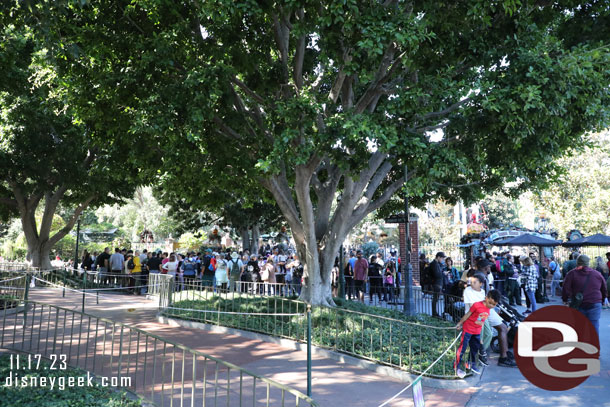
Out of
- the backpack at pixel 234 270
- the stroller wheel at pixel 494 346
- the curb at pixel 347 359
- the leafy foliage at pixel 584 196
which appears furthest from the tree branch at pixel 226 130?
the leafy foliage at pixel 584 196

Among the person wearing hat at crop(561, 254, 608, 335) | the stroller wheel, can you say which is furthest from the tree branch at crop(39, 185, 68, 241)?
the person wearing hat at crop(561, 254, 608, 335)

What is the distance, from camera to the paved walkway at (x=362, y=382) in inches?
263

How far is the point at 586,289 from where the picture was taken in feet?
27.8

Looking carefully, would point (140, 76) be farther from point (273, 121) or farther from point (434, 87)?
point (434, 87)

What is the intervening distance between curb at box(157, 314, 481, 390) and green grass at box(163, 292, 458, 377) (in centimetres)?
12

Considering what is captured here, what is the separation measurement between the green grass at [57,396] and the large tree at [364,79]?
4.33m

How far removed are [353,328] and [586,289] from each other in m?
4.31

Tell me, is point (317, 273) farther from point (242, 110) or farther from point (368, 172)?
point (242, 110)

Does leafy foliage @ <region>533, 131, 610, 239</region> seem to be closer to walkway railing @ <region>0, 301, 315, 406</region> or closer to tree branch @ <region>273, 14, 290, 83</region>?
tree branch @ <region>273, 14, 290, 83</region>

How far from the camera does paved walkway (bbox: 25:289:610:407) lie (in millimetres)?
6684

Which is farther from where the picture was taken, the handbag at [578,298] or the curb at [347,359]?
the handbag at [578,298]

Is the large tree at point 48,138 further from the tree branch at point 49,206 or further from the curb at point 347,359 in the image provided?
the curb at point 347,359

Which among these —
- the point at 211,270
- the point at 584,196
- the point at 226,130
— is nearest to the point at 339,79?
the point at 226,130

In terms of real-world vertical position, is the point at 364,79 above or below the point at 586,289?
above
